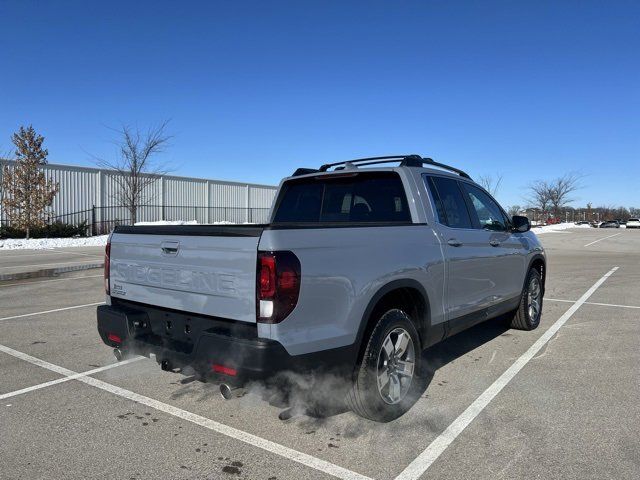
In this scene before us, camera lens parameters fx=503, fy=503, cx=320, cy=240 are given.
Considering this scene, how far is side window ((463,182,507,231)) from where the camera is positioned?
203 inches

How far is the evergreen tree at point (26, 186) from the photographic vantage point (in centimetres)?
2448

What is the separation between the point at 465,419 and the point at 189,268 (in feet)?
7.47

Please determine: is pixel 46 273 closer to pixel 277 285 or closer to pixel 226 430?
pixel 226 430

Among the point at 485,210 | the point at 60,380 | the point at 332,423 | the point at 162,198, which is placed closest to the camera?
the point at 332,423

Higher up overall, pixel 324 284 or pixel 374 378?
pixel 324 284

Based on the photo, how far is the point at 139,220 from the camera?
33.7 metres

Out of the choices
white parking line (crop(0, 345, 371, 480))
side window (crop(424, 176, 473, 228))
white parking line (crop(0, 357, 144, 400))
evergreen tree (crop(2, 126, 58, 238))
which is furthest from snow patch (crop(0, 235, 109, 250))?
side window (crop(424, 176, 473, 228))

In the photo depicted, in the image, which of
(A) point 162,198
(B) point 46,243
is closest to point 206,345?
(B) point 46,243

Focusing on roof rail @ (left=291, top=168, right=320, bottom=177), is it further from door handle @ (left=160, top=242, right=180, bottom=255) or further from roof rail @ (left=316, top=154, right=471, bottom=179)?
door handle @ (left=160, top=242, right=180, bottom=255)

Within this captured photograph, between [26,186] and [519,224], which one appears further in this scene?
[26,186]

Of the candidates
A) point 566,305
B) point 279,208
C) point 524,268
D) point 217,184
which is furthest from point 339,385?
point 217,184

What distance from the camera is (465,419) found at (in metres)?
3.71

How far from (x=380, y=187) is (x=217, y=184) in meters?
37.0

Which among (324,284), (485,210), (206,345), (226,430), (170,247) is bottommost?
(226,430)
